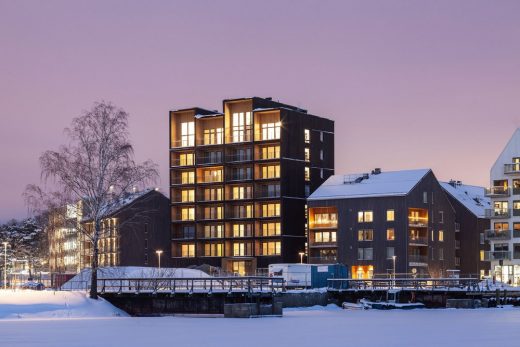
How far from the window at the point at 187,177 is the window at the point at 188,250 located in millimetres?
9394

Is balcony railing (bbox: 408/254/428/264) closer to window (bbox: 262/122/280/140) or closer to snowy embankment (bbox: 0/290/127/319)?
window (bbox: 262/122/280/140)

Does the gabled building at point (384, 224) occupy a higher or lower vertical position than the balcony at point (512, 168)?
lower

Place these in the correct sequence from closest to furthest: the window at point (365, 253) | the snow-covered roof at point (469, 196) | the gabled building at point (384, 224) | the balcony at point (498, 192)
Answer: the balcony at point (498, 192)
the gabled building at point (384, 224)
the window at point (365, 253)
the snow-covered roof at point (469, 196)

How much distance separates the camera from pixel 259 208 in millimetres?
151125

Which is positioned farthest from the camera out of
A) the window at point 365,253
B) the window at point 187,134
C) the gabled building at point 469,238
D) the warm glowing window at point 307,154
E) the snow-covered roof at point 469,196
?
the snow-covered roof at point 469,196

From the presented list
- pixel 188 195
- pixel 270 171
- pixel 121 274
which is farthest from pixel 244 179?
pixel 121 274

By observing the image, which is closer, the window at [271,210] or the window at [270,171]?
the window at [271,210]

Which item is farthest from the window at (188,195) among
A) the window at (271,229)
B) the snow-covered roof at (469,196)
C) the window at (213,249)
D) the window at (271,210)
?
the snow-covered roof at (469,196)

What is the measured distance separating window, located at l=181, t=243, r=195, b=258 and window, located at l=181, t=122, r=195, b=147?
15.1m

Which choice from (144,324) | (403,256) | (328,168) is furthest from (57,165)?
(328,168)

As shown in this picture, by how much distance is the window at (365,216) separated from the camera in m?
142

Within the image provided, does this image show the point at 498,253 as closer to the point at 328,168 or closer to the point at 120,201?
the point at 328,168

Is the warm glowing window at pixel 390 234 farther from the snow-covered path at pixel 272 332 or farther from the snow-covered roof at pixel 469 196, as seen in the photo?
the snow-covered path at pixel 272 332

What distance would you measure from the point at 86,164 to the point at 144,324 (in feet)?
56.6
